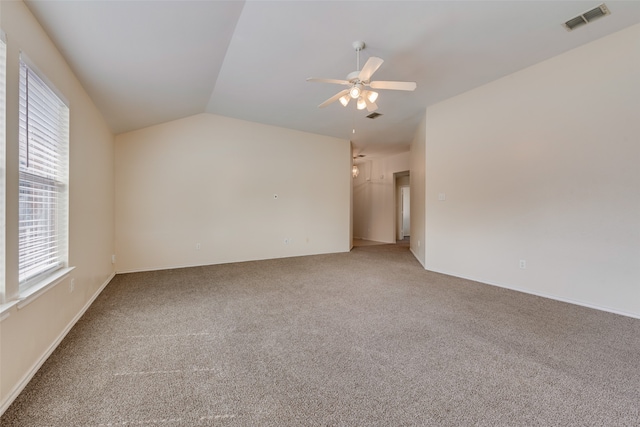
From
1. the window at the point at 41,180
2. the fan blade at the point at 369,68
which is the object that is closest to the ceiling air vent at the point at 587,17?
the fan blade at the point at 369,68

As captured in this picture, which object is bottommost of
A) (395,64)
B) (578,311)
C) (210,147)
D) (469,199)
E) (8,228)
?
(578,311)

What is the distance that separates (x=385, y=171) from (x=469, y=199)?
14.1 feet

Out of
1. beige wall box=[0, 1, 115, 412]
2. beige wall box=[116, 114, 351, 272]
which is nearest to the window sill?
beige wall box=[0, 1, 115, 412]

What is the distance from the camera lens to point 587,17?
95.8 inches

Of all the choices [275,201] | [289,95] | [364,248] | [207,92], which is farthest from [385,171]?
[207,92]

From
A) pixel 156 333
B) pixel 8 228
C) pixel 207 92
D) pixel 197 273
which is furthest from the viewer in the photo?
pixel 197 273

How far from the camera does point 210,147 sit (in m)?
4.86

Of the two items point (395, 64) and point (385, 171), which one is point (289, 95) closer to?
point (395, 64)

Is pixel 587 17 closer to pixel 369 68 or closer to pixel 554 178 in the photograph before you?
pixel 554 178

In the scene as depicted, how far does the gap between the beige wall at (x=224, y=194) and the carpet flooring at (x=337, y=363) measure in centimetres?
150

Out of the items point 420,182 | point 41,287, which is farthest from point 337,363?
point 420,182

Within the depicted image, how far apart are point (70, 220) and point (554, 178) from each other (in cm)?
530

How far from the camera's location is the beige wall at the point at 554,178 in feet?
8.70

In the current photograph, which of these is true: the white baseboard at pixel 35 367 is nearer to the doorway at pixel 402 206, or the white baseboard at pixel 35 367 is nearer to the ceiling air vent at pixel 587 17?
the ceiling air vent at pixel 587 17
